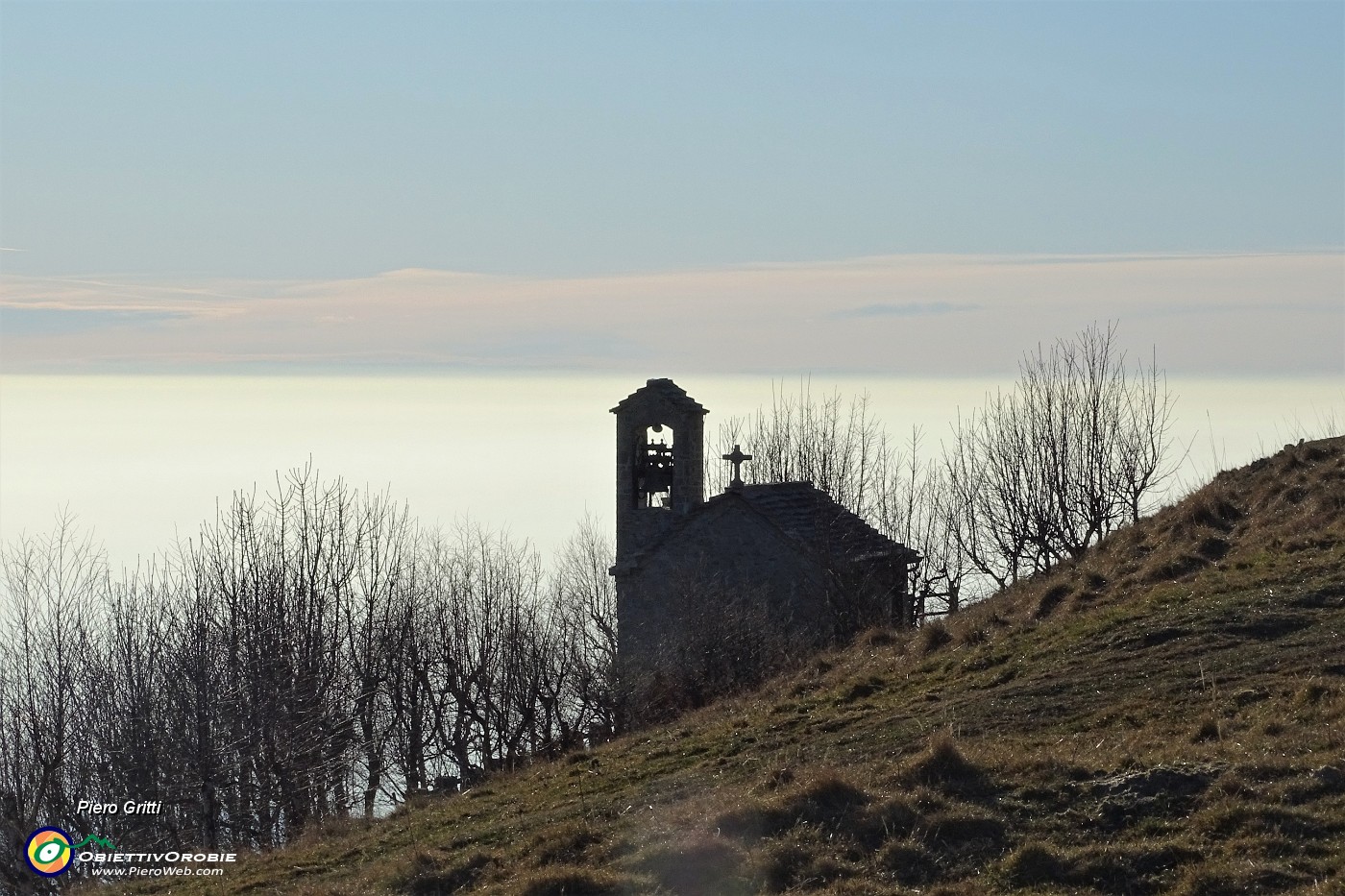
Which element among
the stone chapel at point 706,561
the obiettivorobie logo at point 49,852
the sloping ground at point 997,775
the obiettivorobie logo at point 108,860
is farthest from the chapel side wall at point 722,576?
the obiettivorobie logo at point 49,852

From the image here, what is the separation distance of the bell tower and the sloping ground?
35.3 ft

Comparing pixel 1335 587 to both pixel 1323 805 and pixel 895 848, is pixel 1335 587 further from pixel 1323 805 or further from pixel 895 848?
pixel 895 848

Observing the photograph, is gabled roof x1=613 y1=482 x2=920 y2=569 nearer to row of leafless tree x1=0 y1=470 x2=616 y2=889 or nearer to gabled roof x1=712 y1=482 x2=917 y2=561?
gabled roof x1=712 y1=482 x2=917 y2=561

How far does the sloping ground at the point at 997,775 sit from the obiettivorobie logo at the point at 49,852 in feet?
13.1

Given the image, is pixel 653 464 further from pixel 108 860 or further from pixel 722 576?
pixel 108 860

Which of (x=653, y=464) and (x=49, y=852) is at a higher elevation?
(x=653, y=464)

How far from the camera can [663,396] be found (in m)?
28.1

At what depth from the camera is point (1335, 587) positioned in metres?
14.5

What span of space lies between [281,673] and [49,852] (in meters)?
11.0

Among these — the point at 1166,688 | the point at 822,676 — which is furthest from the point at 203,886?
the point at 1166,688

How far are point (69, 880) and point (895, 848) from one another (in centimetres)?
1226

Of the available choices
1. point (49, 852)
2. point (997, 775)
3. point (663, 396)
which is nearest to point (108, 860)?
point (49, 852)

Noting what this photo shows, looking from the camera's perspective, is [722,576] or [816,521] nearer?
[722,576]

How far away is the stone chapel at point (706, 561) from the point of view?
27.8 meters
